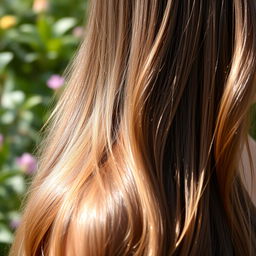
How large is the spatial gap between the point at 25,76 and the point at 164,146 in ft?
7.06

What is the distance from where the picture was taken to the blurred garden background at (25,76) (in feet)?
9.71

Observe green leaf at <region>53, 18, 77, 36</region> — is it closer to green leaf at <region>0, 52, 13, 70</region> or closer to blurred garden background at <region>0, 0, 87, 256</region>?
blurred garden background at <region>0, 0, 87, 256</region>

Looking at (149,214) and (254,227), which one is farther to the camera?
(254,227)

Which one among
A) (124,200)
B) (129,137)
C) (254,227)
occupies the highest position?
(129,137)

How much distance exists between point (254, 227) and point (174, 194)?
0.62 feet

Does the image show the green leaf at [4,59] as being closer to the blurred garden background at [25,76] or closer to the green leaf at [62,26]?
the blurred garden background at [25,76]

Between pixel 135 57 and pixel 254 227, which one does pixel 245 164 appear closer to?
pixel 254 227

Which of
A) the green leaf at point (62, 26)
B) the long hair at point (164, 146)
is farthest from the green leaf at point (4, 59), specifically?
the long hair at point (164, 146)

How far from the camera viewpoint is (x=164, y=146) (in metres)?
1.53

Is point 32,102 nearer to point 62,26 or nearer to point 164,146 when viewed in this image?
point 62,26

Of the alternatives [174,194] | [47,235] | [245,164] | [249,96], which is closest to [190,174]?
[174,194]

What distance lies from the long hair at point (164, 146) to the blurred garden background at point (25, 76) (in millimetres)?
1150

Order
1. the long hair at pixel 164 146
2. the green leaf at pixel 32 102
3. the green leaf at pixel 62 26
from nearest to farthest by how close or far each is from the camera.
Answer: the long hair at pixel 164 146 → the green leaf at pixel 32 102 → the green leaf at pixel 62 26

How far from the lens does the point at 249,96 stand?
152 centimetres
